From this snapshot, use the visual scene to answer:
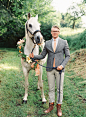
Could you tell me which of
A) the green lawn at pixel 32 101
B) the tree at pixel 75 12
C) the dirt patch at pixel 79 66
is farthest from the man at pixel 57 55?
the tree at pixel 75 12

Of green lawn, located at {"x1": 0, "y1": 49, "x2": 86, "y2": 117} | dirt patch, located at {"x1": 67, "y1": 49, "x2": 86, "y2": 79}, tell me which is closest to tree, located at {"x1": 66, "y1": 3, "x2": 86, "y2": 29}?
dirt patch, located at {"x1": 67, "y1": 49, "x2": 86, "y2": 79}

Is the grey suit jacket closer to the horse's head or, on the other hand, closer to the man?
the man

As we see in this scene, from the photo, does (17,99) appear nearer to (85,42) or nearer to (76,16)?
(85,42)

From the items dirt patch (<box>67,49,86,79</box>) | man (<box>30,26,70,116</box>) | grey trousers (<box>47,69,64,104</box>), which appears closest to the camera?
man (<box>30,26,70,116</box>)

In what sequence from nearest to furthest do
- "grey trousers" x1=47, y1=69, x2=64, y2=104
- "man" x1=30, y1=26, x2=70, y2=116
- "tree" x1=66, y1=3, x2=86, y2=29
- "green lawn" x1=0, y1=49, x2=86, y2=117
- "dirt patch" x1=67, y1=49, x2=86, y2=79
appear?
"man" x1=30, y1=26, x2=70, y2=116, "grey trousers" x1=47, y1=69, x2=64, y2=104, "green lawn" x1=0, y1=49, x2=86, y2=117, "dirt patch" x1=67, y1=49, x2=86, y2=79, "tree" x1=66, y1=3, x2=86, y2=29

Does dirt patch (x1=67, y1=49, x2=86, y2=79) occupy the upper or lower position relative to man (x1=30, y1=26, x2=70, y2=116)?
lower

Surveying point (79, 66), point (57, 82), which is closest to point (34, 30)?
point (57, 82)

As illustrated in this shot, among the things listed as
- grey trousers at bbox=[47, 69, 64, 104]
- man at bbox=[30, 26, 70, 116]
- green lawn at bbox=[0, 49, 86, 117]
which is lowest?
green lawn at bbox=[0, 49, 86, 117]

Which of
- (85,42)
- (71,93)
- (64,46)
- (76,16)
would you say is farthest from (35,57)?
(76,16)

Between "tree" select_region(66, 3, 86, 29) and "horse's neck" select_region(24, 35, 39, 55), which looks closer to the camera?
"horse's neck" select_region(24, 35, 39, 55)

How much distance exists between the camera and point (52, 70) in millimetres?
2930

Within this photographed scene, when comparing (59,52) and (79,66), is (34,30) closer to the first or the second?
(59,52)

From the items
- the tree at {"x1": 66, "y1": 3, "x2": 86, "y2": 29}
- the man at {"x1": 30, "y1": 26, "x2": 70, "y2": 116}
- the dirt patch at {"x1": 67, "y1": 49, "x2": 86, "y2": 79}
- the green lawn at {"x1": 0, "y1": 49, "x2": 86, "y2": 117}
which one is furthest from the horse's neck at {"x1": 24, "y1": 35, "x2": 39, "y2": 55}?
the tree at {"x1": 66, "y1": 3, "x2": 86, "y2": 29}

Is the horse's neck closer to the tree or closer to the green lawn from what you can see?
the green lawn
